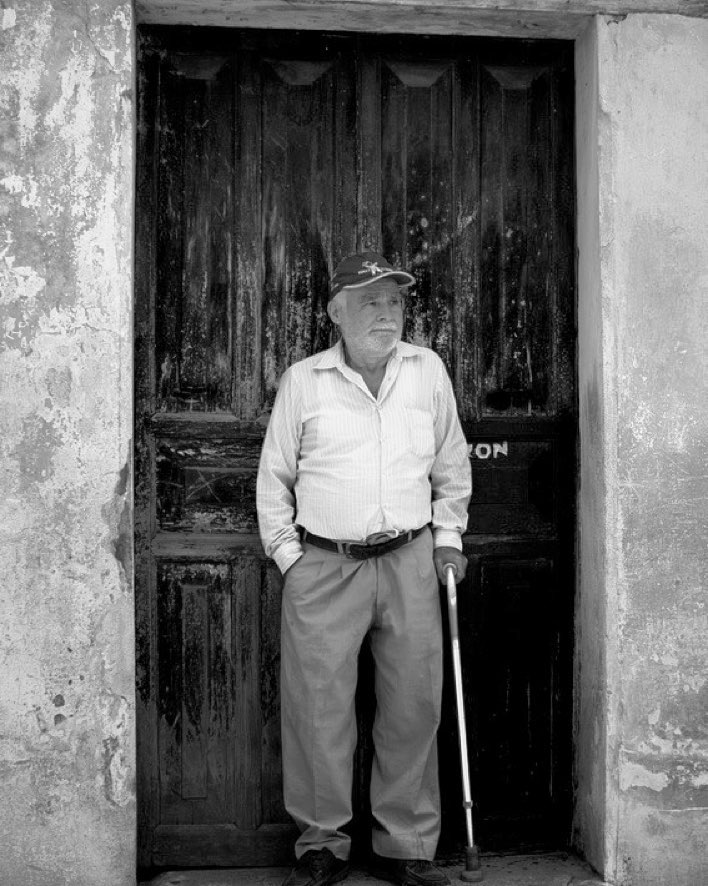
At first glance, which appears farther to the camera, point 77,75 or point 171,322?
point 171,322

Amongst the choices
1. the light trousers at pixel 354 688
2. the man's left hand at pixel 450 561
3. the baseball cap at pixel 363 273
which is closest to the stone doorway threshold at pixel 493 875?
the light trousers at pixel 354 688

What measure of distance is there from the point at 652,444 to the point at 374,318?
3.78ft

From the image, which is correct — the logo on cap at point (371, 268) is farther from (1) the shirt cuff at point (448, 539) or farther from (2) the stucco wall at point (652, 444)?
(1) the shirt cuff at point (448, 539)

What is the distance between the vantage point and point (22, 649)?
11.9ft

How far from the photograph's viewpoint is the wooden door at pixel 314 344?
159 inches

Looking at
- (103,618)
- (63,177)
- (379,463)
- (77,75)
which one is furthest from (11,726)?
(77,75)

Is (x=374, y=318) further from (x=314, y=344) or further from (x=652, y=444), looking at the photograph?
(x=652, y=444)

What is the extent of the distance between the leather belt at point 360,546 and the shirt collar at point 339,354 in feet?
2.06

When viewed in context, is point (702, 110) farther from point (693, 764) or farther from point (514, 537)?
point (693, 764)

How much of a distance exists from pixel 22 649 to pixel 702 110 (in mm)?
3209

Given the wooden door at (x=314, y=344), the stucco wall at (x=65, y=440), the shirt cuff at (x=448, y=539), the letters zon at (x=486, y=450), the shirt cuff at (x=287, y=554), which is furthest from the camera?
the letters zon at (x=486, y=450)

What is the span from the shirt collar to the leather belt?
0.63m

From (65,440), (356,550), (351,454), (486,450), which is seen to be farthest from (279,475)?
(486,450)

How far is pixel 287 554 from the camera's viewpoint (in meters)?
3.72
